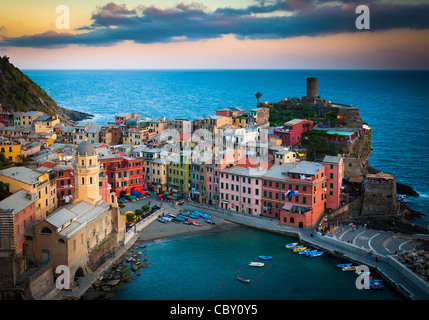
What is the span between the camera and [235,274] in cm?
4219

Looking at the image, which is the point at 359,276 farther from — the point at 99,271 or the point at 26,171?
the point at 26,171

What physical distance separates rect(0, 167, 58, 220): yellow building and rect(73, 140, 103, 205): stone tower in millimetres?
2845

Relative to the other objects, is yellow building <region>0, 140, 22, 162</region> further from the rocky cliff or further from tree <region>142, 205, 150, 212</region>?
the rocky cliff

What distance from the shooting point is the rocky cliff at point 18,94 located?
9959 centimetres

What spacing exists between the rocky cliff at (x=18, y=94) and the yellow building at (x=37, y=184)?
5321cm

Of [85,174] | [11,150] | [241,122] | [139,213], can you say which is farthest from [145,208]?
[241,122]

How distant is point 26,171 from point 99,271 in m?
11.7

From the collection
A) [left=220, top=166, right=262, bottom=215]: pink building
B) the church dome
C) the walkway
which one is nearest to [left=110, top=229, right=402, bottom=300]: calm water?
the walkway

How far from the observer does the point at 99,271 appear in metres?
41.1

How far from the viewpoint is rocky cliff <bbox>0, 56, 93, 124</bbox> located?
327 feet

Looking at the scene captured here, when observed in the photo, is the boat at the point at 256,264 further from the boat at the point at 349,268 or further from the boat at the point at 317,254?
the boat at the point at 349,268

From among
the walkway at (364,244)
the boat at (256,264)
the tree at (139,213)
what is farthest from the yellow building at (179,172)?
the boat at (256,264)

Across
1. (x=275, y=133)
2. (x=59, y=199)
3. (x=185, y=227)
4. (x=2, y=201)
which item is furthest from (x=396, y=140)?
(x=2, y=201)
